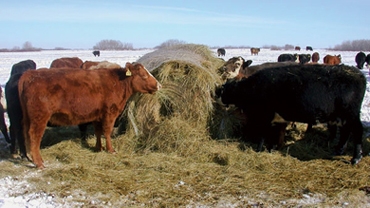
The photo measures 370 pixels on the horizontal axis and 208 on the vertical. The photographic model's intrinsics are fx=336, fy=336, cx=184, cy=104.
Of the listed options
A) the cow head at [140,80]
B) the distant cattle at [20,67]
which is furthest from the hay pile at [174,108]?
the distant cattle at [20,67]

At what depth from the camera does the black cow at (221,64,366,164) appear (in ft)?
17.4

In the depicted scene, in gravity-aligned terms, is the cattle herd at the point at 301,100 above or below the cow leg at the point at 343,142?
above

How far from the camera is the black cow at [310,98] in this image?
530cm

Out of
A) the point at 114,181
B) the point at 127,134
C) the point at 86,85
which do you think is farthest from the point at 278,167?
the point at 86,85

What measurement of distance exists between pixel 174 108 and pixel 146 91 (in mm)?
744

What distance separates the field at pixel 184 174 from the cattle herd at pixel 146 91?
0.39 meters

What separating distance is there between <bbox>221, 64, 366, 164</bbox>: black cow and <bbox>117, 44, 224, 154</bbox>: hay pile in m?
0.94

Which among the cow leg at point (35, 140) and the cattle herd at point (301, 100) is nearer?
the cow leg at point (35, 140)

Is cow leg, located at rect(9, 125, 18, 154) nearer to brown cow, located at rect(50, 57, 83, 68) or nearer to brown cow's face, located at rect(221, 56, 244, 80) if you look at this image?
brown cow's face, located at rect(221, 56, 244, 80)

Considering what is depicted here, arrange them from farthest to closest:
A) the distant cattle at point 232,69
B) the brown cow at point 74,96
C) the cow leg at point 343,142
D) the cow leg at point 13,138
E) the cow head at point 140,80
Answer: the distant cattle at point 232,69
the cow head at point 140,80
the cow leg at point 13,138
the cow leg at point 343,142
the brown cow at point 74,96

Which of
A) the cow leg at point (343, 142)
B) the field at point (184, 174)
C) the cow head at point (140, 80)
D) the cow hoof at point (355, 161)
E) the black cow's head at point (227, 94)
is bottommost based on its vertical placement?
the field at point (184, 174)

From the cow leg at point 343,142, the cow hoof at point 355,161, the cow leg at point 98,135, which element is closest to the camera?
the cow hoof at point 355,161

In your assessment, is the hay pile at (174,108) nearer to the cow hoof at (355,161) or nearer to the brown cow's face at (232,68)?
the brown cow's face at (232,68)

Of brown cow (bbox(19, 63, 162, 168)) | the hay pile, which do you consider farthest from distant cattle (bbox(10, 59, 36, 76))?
brown cow (bbox(19, 63, 162, 168))
